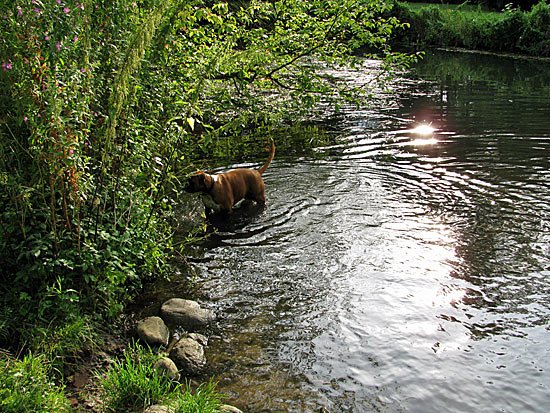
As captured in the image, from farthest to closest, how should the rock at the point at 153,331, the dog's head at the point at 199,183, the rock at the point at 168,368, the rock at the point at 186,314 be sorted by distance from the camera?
the dog's head at the point at 199,183 < the rock at the point at 186,314 < the rock at the point at 153,331 < the rock at the point at 168,368

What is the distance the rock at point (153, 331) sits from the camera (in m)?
5.02

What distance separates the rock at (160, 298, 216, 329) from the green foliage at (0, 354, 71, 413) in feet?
5.38

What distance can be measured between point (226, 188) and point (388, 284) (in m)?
3.24

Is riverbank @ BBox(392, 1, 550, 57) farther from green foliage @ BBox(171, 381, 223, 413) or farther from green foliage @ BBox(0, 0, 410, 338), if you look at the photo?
green foliage @ BBox(171, 381, 223, 413)

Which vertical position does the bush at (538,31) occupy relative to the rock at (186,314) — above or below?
above

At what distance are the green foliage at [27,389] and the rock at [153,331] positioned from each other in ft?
3.94

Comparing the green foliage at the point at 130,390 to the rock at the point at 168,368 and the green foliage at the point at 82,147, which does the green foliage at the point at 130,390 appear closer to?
the rock at the point at 168,368

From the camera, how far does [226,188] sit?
8406 millimetres

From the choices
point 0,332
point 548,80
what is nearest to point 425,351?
point 0,332

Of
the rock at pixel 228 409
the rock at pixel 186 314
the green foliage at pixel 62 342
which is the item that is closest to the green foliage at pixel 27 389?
the green foliage at pixel 62 342

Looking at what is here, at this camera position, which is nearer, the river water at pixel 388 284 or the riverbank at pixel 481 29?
the river water at pixel 388 284

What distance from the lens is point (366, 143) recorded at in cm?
1291

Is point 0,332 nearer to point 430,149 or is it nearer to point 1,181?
point 1,181

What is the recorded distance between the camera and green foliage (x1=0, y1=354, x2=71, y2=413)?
339 centimetres
